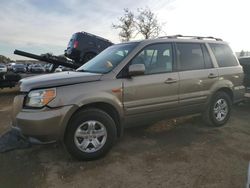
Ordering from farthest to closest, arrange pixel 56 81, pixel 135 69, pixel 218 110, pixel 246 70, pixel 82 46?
pixel 82 46, pixel 246 70, pixel 218 110, pixel 135 69, pixel 56 81

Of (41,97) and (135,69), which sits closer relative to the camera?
(41,97)

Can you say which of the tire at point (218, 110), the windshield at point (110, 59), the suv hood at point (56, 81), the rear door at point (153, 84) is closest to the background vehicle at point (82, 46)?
the windshield at point (110, 59)

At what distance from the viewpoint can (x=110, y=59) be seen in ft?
16.6

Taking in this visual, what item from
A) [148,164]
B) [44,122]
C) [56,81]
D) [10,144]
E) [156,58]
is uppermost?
[156,58]

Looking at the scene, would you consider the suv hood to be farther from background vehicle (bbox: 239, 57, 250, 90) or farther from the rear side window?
background vehicle (bbox: 239, 57, 250, 90)

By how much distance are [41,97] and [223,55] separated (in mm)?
4216

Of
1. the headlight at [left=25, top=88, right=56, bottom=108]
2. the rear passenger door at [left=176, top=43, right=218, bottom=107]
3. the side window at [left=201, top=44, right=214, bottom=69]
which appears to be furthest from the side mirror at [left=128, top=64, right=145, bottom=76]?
the side window at [left=201, top=44, right=214, bottom=69]

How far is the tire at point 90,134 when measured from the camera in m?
4.18

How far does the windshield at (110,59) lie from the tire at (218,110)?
2.28m

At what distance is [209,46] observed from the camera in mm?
6094

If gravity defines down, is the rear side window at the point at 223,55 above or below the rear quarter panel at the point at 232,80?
above

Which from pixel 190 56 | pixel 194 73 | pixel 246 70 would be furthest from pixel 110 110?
pixel 246 70

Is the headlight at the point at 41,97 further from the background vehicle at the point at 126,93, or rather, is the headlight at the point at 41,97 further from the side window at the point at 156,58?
the side window at the point at 156,58

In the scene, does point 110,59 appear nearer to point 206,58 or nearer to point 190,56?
point 190,56
